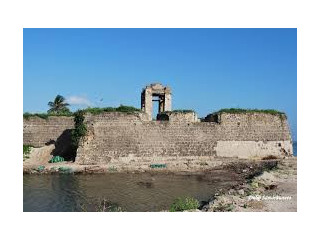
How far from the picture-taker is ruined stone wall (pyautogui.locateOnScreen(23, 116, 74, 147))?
23103mm

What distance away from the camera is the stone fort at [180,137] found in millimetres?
20281

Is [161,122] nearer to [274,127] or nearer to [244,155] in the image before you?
[244,155]

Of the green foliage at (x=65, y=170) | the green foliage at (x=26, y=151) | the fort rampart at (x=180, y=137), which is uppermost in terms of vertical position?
the fort rampart at (x=180, y=137)

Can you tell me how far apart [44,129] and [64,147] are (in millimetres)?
1769

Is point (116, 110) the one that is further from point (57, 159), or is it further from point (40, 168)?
point (40, 168)

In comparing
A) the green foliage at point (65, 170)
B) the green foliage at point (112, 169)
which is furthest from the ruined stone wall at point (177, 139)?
the green foliage at point (65, 170)

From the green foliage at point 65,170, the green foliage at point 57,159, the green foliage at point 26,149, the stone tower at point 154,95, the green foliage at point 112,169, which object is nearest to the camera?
the green foliage at point 65,170

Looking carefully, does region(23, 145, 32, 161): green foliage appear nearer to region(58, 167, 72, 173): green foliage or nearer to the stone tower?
region(58, 167, 72, 173): green foliage

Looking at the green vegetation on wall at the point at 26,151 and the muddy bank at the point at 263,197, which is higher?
the green vegetation on wall at the point at 26,151

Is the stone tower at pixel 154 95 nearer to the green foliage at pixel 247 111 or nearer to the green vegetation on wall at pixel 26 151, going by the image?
the green foliage at pixel 247 111

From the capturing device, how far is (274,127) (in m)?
22.1

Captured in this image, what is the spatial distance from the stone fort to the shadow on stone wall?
9.06 feet

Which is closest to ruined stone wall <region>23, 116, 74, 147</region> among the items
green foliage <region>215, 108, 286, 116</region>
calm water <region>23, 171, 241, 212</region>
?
calm water <region>23, 171, 241, 212</region>

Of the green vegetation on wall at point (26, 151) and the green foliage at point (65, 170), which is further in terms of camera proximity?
the green vegetation on wall at point (26, 151)
